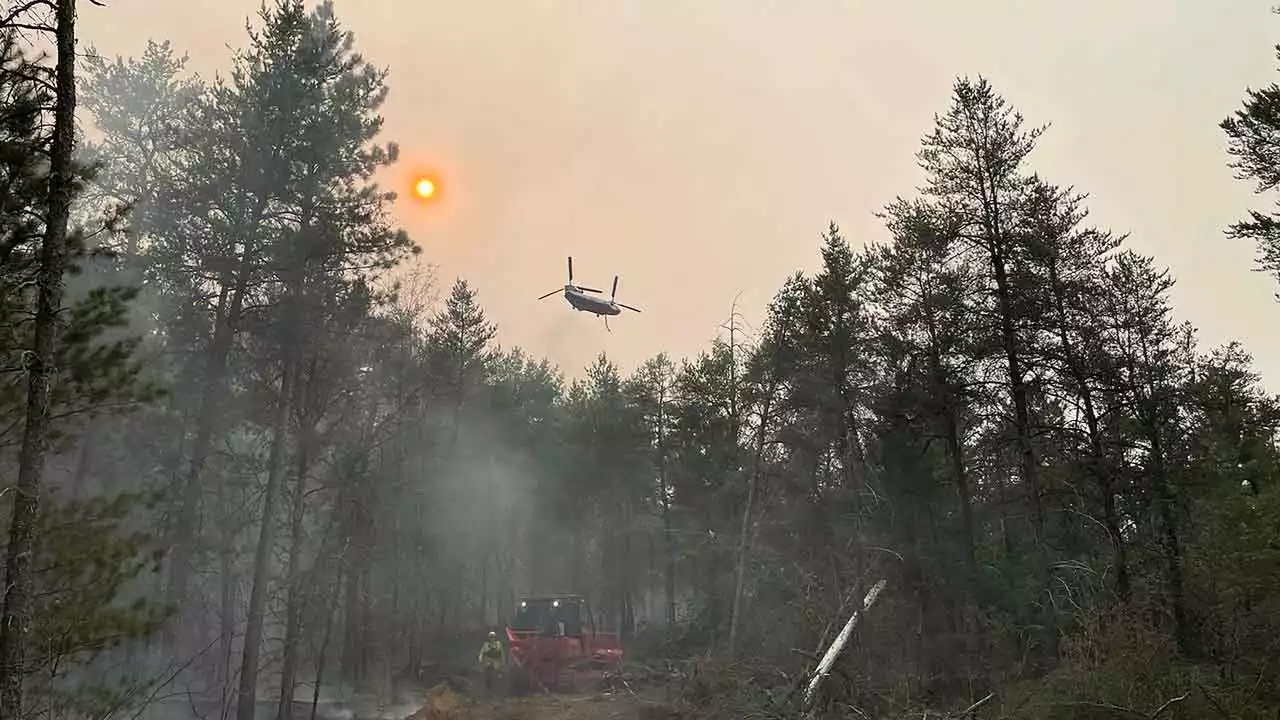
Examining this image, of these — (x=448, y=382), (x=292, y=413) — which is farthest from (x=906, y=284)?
(x=448, y=382)

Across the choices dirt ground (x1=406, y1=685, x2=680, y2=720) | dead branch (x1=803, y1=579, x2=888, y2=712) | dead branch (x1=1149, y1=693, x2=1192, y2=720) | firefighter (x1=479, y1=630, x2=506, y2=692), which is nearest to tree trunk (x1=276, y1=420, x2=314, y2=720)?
dirt ground (x1=406, y1=685, x2=680, y2=720)

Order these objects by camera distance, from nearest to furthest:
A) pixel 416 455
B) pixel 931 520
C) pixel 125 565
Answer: pixel 125 565 < pixel 931 520 < pixel 416 455

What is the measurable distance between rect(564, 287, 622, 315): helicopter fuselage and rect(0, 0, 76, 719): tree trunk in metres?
12.0

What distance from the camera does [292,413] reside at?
16.8 metres

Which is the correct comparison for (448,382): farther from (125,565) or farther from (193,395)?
(125,565)

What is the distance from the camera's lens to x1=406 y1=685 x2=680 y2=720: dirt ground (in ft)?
53.3

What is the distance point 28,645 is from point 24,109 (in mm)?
4951

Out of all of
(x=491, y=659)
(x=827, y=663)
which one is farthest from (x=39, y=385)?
(x=491, y=659)

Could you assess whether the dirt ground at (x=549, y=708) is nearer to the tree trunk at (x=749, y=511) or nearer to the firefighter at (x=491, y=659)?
the firefighter at (x=491, y=659)

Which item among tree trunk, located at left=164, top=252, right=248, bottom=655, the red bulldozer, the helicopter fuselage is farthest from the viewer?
the red bulldozer

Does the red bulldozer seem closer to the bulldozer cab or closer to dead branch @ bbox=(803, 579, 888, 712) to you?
the bulldozer cab

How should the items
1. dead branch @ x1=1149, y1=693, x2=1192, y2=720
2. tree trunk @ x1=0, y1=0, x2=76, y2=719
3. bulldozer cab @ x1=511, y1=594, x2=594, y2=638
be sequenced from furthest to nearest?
bulldozer cab @ x1=511, y1=594, x2=594, y2=638 < dead branch @ x1=1149, y1=693, x2=1192, y2=720 < tree trunk @ x1=0, y1=0, x2=76, y2=719

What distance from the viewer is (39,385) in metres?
6.86

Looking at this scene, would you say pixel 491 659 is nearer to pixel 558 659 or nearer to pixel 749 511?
pixel 558 659
